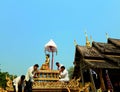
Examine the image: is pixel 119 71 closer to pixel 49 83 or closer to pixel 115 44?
pixel 115 44

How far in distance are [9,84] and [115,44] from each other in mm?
16555

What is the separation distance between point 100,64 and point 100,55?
7.32ft

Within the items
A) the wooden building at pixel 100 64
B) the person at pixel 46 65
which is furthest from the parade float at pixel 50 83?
the wooden building at pixel 100 64

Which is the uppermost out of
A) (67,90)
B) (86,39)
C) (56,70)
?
(86,39)

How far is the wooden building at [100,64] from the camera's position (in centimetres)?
1983

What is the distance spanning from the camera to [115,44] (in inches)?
1000

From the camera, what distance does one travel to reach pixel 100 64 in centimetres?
2019

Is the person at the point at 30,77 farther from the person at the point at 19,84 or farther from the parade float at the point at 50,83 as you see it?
the parade float at the point at 50,83

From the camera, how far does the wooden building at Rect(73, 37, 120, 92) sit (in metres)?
19.8

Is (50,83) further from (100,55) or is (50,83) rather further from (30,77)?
(100,55)

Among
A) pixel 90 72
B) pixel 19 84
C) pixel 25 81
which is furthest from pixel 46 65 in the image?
pixel 90 72

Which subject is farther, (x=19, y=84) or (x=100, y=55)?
(x=100, y=55)

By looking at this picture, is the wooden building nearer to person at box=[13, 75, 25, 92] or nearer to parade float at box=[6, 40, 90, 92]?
parade float at box=[6, 40, 90, 92]

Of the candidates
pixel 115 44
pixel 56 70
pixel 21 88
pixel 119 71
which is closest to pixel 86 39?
pixel 115 44
